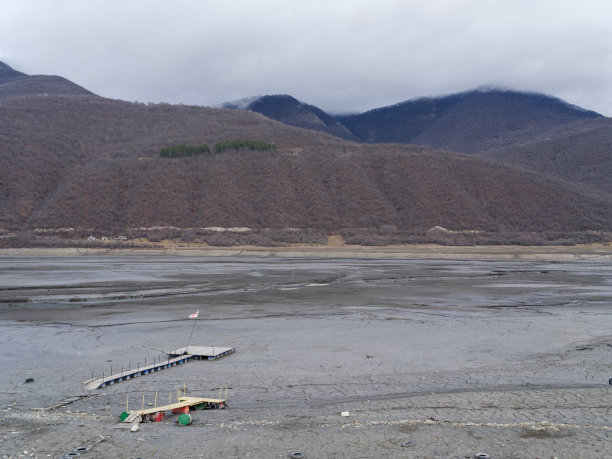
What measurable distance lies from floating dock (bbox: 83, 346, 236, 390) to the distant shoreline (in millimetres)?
50465

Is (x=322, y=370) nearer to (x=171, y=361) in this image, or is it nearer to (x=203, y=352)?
(x=203, y=352)

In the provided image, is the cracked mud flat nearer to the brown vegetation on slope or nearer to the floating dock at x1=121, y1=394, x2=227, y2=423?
the floating dock at x1=121, y1=394, x2=227, y2=423

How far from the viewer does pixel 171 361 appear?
17.4 m

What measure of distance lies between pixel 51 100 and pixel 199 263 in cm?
13484

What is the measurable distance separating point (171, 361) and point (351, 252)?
55.6 meters

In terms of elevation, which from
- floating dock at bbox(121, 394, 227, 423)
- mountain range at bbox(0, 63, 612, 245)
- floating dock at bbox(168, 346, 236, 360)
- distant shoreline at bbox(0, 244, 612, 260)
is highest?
mountain range at bbox(0, 63, 612, 245)

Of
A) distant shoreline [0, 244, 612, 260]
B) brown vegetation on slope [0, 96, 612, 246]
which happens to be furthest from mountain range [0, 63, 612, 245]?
distant shoreline [0, 244, 612, 260]

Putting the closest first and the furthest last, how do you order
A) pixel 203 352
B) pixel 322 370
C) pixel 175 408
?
pixel 175 408 < pixel 322 370 < pixel 203 352

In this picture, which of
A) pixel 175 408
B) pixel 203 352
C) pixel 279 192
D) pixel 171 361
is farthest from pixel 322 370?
pixel 279 192

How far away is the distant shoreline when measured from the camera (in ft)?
229

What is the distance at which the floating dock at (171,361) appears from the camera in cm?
1542

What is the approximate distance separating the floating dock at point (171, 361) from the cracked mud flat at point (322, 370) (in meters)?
0.27

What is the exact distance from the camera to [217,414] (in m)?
12.9

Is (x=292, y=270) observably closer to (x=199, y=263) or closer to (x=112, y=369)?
(x=199, y=263)
